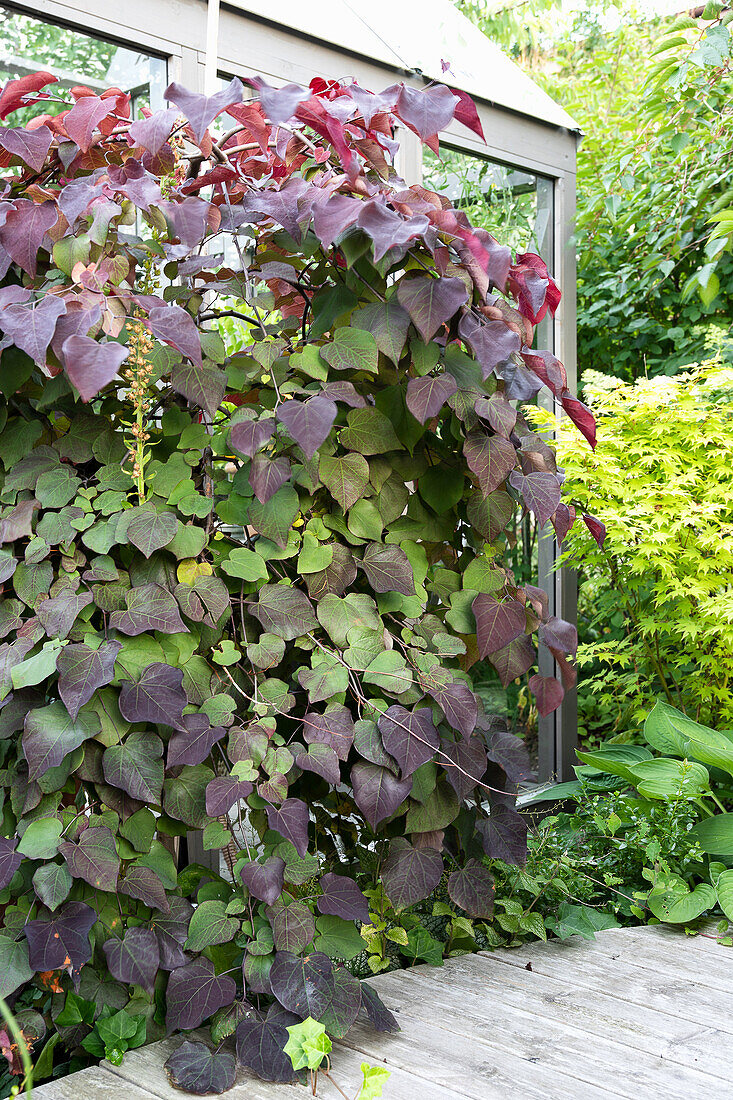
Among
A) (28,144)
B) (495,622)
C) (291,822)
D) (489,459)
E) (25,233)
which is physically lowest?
(291,822)

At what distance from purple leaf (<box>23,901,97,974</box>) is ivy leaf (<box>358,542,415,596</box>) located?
58 cm

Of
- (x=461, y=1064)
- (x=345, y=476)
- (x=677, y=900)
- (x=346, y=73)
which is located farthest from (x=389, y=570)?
(x=346, y=73)

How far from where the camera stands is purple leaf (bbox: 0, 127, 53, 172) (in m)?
1.23

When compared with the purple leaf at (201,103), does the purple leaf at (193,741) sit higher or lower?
lower

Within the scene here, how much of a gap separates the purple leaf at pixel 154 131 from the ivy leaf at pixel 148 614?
574mm

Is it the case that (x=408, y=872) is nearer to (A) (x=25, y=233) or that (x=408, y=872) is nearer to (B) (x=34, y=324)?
(B) (x=34, y=324)

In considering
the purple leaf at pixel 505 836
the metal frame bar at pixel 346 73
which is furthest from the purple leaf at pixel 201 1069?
the metal frame bar at pixel 346 73

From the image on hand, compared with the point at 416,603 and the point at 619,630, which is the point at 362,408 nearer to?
the point at 416,603

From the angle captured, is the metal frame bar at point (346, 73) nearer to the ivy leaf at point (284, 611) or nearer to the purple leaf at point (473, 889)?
the ivy leaf at point (284, 611)

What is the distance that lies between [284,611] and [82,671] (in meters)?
0.30

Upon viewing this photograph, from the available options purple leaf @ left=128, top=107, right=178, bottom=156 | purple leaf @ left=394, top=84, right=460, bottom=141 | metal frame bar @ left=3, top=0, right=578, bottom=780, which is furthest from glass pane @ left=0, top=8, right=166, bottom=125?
purple leaf @ left=394, top=84, right=460, bottom=141

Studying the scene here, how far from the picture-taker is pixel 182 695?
1178mm

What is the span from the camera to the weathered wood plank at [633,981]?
1.47 metres

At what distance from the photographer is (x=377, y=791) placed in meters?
1.26
